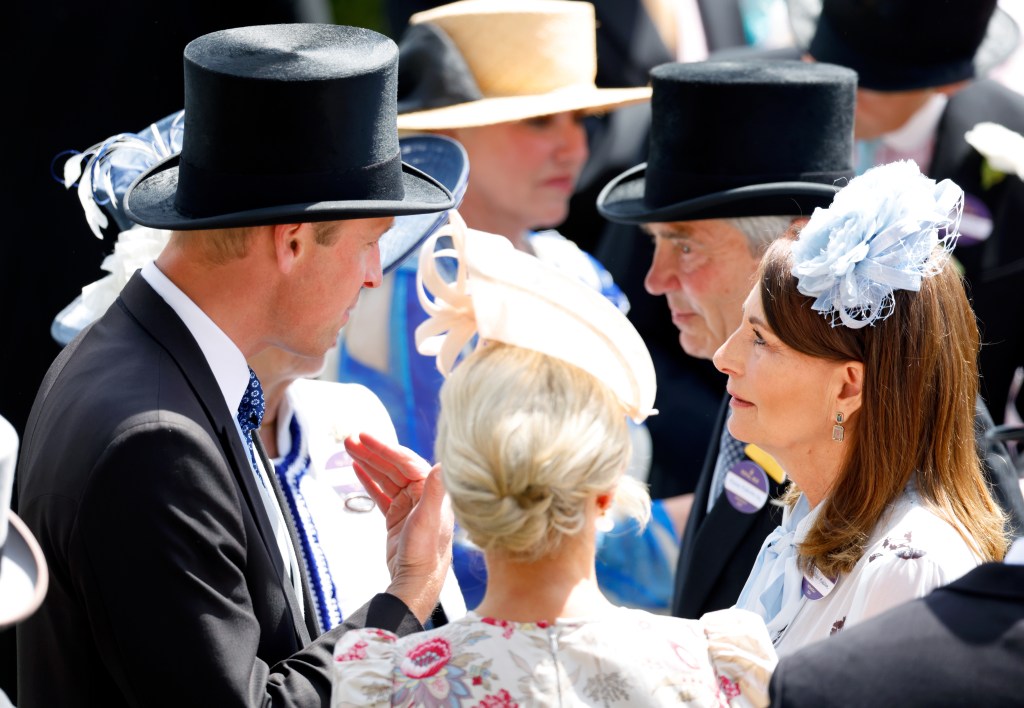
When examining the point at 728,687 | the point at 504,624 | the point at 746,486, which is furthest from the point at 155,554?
the point at 746,486

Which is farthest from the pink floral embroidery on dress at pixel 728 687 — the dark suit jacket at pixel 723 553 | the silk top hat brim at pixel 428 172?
the silk top hat brim at pixel 428 172

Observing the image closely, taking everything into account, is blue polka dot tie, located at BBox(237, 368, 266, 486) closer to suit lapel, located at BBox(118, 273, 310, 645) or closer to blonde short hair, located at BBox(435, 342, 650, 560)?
suit lapel, located at BBox(118, 273, 310, 645)

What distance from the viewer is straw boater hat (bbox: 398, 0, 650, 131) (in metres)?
4.25

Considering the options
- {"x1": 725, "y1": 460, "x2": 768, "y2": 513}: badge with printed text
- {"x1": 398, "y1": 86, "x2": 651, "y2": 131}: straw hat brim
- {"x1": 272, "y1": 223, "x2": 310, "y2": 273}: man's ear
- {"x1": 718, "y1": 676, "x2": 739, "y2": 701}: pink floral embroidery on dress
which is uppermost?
{"x1": 272, "y1": 223, "x2": 310, "y2": 273}: man's ear

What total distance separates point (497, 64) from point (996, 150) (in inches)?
68.6

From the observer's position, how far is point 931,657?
1516 millimetres

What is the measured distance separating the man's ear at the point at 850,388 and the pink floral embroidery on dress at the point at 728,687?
0.74 metres

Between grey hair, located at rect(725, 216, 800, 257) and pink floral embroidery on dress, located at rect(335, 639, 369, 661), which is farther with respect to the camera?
grey hair, located at rect(725, 216, 800, 257)

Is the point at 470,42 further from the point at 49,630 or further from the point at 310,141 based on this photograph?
the point at 49,630

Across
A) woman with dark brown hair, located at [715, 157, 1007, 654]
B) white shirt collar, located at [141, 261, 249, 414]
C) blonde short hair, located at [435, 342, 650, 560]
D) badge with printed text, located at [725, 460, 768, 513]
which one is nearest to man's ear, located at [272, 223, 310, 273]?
white shirt collar, located at [141, 261, 249, 414]

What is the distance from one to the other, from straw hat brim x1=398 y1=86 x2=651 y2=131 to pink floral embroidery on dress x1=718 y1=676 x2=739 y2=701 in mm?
2679

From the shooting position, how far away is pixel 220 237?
2301 mm

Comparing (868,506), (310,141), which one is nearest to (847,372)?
(868,506)

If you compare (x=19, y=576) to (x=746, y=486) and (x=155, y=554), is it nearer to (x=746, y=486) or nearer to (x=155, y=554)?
(x=155, y=554)
